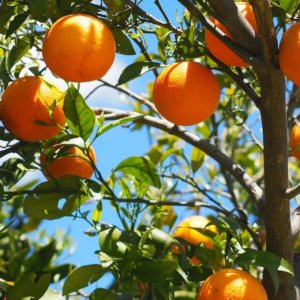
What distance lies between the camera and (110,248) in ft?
4.19

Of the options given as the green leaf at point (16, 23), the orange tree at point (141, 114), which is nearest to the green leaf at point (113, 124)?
the orange tree at point (141, 114)

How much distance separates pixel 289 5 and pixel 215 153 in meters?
0.43

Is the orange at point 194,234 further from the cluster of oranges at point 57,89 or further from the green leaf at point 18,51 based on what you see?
the green leaf at point 18,51

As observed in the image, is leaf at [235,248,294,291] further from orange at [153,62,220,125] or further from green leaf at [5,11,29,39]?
green leaf at [5,11,29,39]

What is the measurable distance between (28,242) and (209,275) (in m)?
1.17

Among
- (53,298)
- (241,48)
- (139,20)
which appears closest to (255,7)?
(241,48)

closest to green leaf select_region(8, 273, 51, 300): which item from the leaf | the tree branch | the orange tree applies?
the orange tree

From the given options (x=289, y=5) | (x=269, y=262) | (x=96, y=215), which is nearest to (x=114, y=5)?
(x=289, y=5)

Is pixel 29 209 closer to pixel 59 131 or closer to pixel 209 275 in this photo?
pixel 59 131

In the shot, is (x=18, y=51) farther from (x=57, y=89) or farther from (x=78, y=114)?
(x=78, y=114)

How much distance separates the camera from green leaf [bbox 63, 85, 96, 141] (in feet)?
3.92

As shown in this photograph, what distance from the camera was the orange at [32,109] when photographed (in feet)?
4.23

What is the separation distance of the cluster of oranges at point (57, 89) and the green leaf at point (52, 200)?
1.2 inches

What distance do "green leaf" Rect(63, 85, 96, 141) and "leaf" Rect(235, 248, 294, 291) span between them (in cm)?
36
